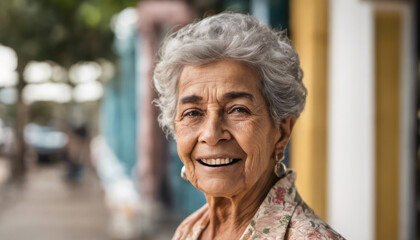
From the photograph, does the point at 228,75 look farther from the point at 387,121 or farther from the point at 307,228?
the point at 387,121

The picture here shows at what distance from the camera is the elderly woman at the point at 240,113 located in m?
1.63

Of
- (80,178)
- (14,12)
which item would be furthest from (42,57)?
(80,178)

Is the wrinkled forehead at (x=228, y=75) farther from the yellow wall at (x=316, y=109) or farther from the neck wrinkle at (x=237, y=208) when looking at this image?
the yellow wall at (x=316, y=109)

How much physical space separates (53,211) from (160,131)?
3150mm

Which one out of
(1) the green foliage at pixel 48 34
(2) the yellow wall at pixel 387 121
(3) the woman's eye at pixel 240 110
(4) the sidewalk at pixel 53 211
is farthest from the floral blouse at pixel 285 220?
(1) the green foliage at pixel 48 34

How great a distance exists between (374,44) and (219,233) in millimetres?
2721

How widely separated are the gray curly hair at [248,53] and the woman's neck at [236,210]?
8.7 inches

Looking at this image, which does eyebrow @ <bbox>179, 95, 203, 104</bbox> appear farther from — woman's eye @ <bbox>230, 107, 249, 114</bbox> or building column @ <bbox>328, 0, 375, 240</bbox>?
building column @ <bbox>328, 0, 375, 240</bbox>

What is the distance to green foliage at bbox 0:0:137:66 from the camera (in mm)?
11273

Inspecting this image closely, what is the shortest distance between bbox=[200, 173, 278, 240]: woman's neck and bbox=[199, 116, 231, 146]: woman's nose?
20cm

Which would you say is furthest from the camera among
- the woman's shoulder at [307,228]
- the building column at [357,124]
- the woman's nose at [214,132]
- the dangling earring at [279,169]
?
A: the building column at [357,124]

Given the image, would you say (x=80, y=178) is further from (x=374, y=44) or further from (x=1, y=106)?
(x=374, y=44)

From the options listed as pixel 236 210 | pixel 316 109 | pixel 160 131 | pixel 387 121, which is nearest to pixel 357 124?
pixel 387 121

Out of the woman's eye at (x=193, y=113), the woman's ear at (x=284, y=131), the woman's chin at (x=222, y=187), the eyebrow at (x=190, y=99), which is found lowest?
the woman's chin at (x=222, y=187)
